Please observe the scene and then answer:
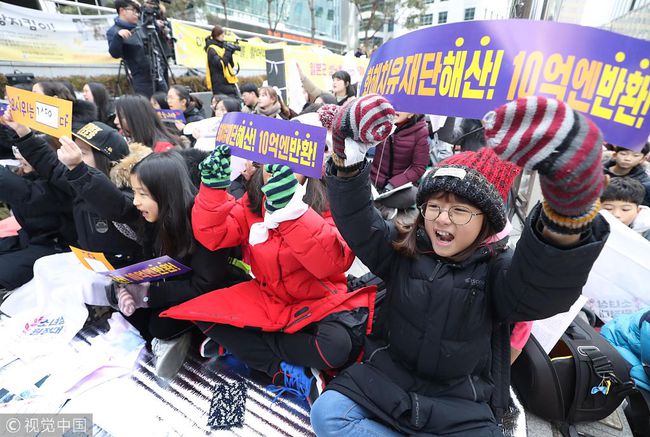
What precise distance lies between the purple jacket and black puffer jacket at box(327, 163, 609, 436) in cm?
185

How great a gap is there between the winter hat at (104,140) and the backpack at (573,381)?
269 cm

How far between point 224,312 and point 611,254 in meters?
2.26

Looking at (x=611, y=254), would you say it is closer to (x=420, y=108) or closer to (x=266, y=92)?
(x=420, y=108)

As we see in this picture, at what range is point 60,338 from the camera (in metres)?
2.12

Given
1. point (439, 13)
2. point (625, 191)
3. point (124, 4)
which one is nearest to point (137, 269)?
point (625, 191)

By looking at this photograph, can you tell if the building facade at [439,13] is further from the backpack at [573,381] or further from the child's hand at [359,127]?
the child's hand at [359,127]

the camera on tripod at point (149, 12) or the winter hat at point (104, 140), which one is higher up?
the camera on tripod at point (149, 12)

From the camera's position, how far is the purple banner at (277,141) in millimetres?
1596

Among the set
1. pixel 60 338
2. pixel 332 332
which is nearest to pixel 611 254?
pixel 332 332

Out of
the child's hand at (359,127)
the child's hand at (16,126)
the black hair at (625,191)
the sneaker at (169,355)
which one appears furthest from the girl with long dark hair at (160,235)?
the black hair at (625,191)

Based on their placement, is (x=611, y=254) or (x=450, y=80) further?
(x=611, y=254)

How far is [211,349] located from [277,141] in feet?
4.21

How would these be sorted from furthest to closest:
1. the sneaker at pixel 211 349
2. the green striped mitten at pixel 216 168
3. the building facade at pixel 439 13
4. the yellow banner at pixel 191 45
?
1. the building facade at pixel 439 13
2. the yellow banner at pixel 191 45
3. the sneaker at pixel 211 349
4. the green striped mitten at pixel 216 168

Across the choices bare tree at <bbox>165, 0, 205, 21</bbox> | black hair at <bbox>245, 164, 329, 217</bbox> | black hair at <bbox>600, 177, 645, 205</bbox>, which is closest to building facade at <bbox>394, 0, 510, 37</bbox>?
bare tree at <bbox>165, 0, 205, 21</bbox>
